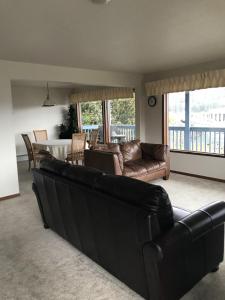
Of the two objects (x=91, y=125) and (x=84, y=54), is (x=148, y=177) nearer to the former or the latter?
(x=84, y=54)

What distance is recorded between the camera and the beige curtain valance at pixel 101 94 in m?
6.39

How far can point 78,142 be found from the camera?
18.1ft

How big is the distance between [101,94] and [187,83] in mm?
2884

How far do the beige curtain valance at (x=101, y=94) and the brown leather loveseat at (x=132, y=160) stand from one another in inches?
77.0

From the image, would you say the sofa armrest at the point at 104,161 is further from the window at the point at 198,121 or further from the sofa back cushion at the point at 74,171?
the window at the point at 198,121

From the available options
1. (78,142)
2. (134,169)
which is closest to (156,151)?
(134,169)

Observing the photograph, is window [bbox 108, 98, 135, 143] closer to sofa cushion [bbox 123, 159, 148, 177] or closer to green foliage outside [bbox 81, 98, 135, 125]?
green foliage outside [bbox 81, 98, 135, 125]

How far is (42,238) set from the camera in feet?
8.79

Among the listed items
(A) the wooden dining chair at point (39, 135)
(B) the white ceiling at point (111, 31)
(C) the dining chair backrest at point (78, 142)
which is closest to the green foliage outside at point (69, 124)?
(A) the wooden dining chair at point (39, 135)

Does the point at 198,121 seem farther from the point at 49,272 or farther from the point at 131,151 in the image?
the point at 49,272

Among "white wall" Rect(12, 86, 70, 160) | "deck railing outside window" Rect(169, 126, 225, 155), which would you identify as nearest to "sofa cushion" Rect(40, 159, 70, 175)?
"deck railing outside window" Rect(169, 126, 225, 155)

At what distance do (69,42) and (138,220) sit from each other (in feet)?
8.34

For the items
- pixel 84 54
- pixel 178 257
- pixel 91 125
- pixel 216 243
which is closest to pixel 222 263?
pixel 216 243

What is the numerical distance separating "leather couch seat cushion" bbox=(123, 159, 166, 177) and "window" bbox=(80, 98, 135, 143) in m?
2.46
